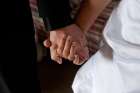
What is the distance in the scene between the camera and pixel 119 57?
70 centimetres

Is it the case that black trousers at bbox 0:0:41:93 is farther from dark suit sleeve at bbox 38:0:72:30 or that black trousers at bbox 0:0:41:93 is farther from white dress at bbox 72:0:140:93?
white dress at bbox 72:0:140:93

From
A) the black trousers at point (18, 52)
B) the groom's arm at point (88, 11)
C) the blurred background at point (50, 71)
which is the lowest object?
the blurred background at point (50, 71)

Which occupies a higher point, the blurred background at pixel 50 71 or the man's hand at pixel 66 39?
the man's hand at pixel 66 39

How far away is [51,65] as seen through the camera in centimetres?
166

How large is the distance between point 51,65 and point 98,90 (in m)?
0.93

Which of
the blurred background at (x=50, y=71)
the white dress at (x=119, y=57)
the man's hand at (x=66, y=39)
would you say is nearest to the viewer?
the white dress at (x=119, y=57)

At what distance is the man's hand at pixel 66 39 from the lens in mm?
782

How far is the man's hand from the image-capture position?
2.56 ft

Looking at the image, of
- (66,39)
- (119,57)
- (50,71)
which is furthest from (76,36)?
(50,71)

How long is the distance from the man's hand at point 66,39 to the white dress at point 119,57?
0.20ft

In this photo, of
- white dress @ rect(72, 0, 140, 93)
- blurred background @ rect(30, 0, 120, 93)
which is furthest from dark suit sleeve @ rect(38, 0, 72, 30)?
blurred background @ rect(30, 0, 120, 93)

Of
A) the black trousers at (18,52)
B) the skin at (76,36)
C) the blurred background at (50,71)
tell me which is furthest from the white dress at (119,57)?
the blurred background at (50,71)

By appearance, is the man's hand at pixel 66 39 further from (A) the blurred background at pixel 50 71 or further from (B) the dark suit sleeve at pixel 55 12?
(A) the blurred background at pixel 50 71

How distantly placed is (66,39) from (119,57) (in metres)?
0.16
